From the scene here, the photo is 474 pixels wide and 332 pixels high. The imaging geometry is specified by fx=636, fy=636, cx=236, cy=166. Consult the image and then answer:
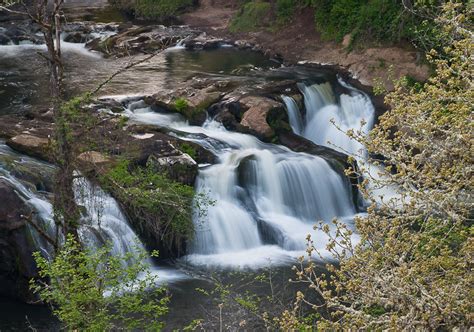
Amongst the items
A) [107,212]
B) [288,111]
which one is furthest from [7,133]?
[288,111]

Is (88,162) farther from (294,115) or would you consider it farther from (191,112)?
(294,115)

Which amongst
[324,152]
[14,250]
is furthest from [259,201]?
[14,250]

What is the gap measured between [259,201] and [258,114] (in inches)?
158

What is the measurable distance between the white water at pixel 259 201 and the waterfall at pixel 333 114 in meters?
2.95

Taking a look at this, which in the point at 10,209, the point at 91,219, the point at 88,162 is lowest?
the point at 91,219

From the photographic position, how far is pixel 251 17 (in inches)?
1337

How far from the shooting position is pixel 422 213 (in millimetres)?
6195

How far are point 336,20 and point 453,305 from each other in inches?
1020

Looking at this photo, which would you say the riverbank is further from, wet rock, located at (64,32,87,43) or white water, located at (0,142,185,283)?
white water, located at (0,142,185,283)

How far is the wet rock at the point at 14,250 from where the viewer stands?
12.5 meters

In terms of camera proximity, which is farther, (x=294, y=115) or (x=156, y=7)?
(x=156, y=7)

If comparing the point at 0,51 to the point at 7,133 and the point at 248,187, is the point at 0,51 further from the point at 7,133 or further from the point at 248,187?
the point at 248,187

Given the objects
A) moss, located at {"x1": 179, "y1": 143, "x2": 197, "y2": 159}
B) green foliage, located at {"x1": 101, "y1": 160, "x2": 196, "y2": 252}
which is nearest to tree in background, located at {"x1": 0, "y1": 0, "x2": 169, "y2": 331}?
green foliage, located at {"x1": 101, "y1": 160, "x2": 196, "y2": 252}

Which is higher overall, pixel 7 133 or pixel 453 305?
pixel 453 305
